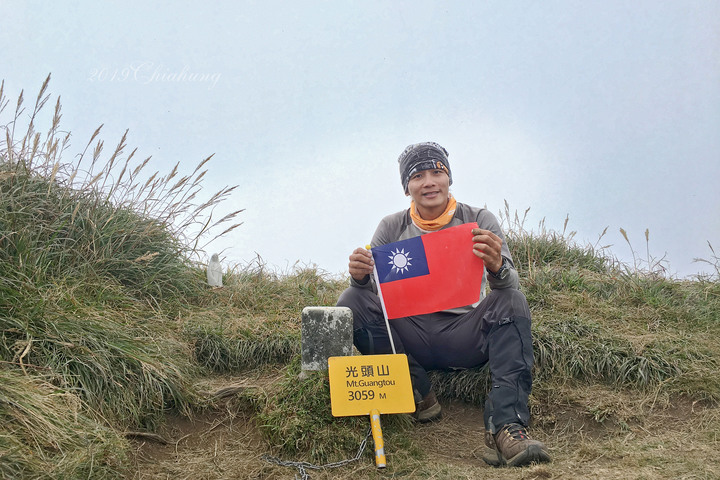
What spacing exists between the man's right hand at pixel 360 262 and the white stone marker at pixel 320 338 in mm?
307

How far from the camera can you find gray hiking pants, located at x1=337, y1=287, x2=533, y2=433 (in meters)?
3.09

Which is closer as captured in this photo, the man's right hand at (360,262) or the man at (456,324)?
the man at (456,324)

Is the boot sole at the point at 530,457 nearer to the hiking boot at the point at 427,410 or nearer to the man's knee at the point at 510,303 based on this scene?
the man's knee at the point at 510,303

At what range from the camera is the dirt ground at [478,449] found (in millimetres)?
2811

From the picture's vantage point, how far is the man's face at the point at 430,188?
3678 mm

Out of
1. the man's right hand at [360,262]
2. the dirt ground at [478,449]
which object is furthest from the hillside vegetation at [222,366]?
the man's right hand at [360,262]

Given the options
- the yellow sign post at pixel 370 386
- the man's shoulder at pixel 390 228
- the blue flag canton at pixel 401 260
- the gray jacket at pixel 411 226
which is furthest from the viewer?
the man's shoulder at pixel 390 228

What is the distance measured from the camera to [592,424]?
375cm

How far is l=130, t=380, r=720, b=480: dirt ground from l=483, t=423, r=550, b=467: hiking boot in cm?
6

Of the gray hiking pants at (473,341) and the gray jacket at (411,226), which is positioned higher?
the gray jacket at (411,226)

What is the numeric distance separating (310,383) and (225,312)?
2115 millimetres

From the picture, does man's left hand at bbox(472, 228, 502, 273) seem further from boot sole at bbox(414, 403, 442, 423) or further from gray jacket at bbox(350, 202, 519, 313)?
boot sole at bbox(414, 403, 442, 423)

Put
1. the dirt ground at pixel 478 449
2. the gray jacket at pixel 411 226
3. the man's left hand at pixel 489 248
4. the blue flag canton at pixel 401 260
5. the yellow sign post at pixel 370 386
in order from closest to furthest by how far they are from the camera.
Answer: the dirt ground at pixel 478 449
the yellow sign post at pixel 370 386
the man's left hand at pixel 489 248
the blue flag canton at pixel 401 260
the gray jacket at pixel 411 226

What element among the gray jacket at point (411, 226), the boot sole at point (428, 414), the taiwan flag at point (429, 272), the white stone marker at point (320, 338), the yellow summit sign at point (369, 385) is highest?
the gray jacket at point (411, 226)
